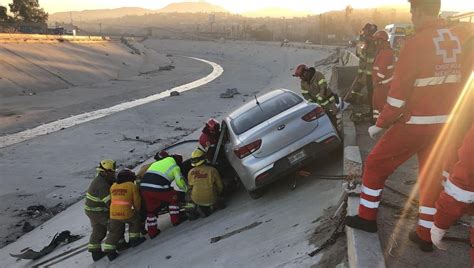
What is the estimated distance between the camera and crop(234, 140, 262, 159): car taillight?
259 inches

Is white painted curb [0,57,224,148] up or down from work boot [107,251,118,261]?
down

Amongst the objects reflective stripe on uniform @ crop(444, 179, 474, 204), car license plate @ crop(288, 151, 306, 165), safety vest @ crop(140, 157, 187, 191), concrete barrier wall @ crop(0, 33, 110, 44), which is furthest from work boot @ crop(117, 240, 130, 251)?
concrete barrier wall @ crop(0, 33, 110, 44)

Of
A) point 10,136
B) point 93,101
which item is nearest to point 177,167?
point 10,136

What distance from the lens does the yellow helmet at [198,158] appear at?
23.7 ft

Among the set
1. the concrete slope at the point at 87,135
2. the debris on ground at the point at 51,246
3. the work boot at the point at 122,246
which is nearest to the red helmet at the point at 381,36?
the concrete slope at the point at 87,135

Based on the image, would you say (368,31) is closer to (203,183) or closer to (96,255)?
(203,183)

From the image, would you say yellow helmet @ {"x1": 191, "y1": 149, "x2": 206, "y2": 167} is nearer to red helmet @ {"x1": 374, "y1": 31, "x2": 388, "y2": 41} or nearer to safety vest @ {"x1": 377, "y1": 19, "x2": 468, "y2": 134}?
red helmet @ {"x1": 374, "y1": 31, "x2": 388, "y2": 41}

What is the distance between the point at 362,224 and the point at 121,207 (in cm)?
401

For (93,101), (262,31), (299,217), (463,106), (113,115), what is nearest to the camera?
(463,106)

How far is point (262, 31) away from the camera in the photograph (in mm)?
111750

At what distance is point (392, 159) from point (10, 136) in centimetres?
1694

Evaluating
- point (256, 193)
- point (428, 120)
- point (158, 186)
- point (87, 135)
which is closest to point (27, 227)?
point (158, 186)

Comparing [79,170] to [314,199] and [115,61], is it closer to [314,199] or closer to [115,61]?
[314,199]

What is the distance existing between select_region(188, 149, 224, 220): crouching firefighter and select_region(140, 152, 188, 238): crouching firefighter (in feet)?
0.63
